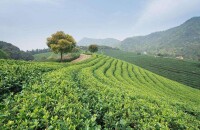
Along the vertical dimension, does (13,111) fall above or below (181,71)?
above

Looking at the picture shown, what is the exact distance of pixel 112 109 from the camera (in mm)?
7934

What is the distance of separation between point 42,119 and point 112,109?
331cm

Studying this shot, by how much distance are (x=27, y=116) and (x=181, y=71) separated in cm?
9191

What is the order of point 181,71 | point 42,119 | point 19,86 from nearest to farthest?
point 42,119 → point 19,86 → point 181,71

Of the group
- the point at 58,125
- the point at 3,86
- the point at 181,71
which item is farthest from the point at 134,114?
the point at 181,71

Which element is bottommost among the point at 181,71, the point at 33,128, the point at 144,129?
the point at 181,71

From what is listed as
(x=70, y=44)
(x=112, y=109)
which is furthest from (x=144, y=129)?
(x=70, y=44)

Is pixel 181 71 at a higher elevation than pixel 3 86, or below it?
below

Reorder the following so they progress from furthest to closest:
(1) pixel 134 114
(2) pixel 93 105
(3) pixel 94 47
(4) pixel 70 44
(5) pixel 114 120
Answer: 1. (3) pixel 94 47
2. (4) pixel 70 44
3. (2) pixel 93 105
4. (1) pixel 134 114
5. (5) pixel 114 120

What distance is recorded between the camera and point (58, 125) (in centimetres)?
488

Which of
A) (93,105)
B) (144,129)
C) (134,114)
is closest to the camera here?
(144,129)

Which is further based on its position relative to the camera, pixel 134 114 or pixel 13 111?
→ pixel 134 114

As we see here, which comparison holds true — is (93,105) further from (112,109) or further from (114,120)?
(114,120)

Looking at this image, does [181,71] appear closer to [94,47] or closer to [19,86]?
[94,47]
